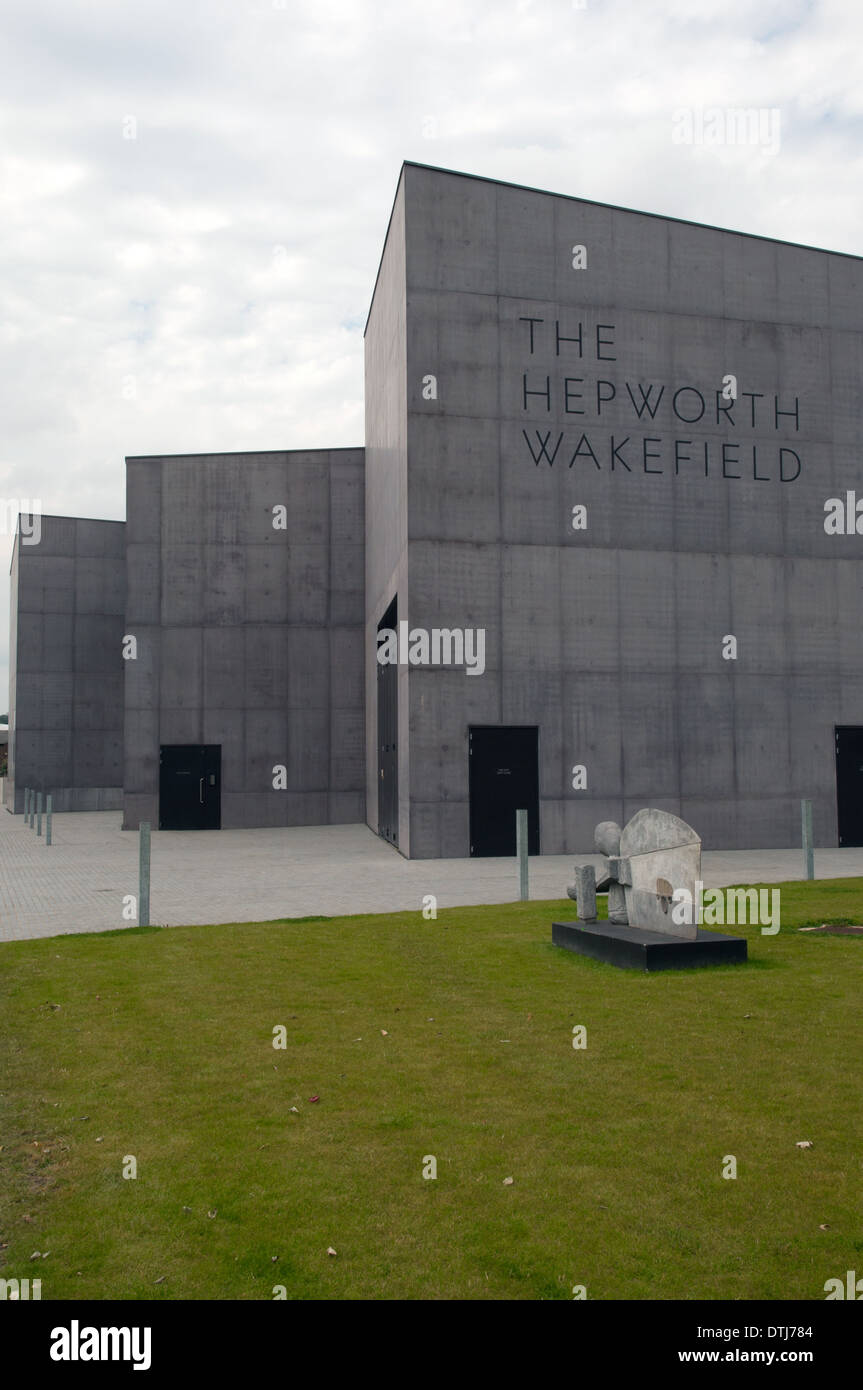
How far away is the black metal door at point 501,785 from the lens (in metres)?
22.9

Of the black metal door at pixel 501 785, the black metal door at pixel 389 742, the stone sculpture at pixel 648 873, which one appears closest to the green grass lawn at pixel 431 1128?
the stone sculpture at pixel 648 873

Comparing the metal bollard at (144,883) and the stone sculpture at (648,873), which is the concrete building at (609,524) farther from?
the stone sculpture at (648,873)

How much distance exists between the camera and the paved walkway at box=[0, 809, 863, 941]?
1521 cm

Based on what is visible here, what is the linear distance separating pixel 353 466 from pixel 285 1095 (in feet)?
95.0

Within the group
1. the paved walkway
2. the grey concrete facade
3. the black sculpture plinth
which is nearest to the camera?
the black sculpture plinth

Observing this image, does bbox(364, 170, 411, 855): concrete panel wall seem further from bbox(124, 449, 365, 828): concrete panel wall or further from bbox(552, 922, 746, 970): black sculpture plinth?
bbox(552, 922, 746, 970): black sculpture plinth

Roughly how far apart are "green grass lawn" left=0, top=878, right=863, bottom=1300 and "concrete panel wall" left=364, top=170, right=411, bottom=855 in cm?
1342

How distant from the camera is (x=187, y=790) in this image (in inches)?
1273

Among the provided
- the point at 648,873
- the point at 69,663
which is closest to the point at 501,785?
the point at 648,873

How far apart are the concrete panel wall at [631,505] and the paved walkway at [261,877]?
2.15 m

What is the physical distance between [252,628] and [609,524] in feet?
43.9

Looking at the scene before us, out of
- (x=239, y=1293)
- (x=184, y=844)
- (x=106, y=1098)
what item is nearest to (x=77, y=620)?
(x=184, y=844)

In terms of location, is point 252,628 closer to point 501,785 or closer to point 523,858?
point 501,785

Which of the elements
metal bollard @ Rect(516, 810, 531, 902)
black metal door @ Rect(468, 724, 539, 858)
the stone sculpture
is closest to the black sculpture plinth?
the stone sculpture
